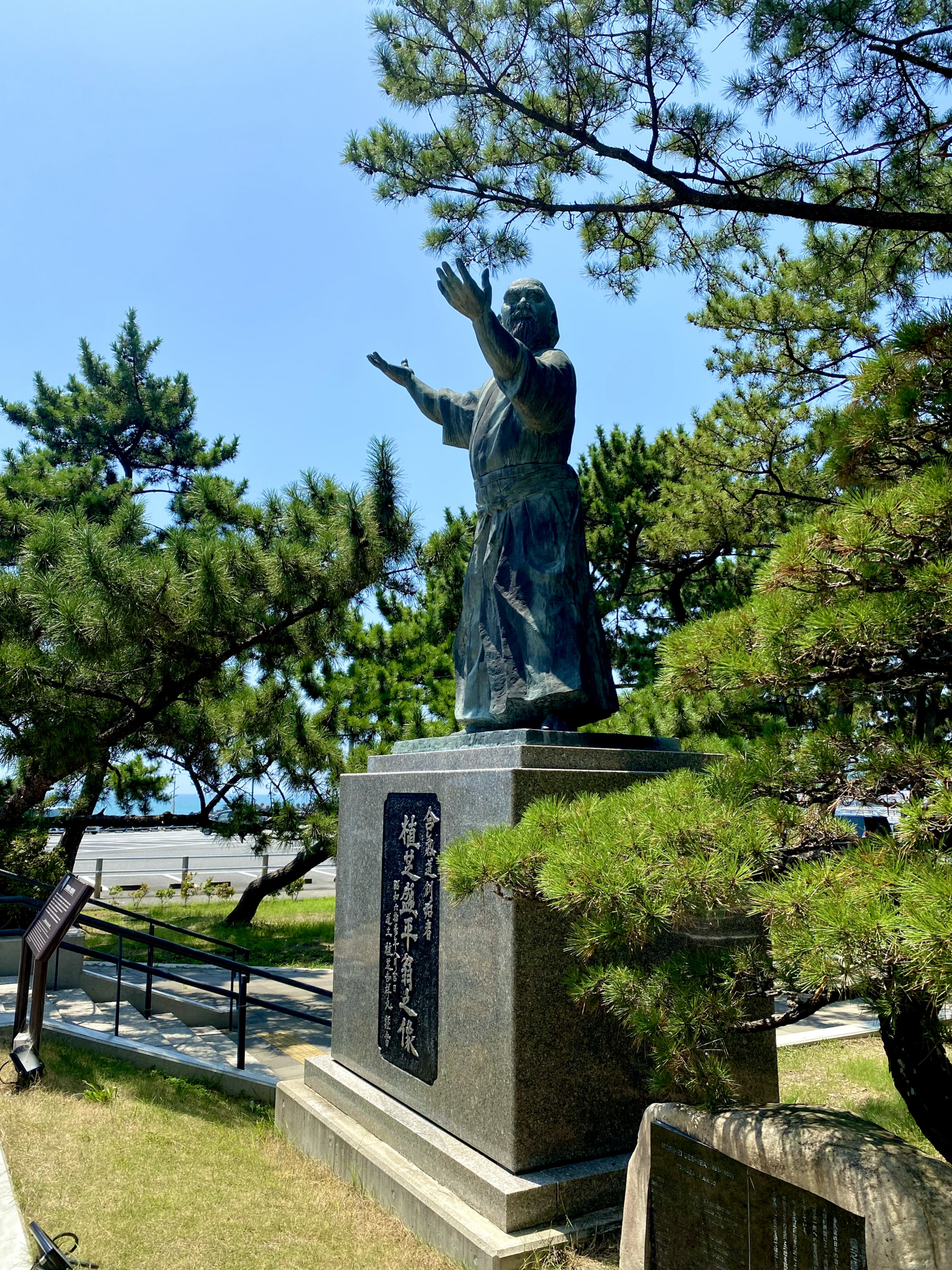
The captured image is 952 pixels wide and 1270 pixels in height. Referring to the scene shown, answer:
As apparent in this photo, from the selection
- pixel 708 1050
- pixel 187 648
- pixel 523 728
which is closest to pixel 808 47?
pixel 523 728

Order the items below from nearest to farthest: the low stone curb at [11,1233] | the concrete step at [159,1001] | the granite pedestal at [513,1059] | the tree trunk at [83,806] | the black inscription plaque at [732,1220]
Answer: the black inscription plaque at [732,1220] < the low stone curb at [11,1233] < the granite pedestal at [513,1059] < the concrete step at [159,1001] < the tree trunk at [83,806]

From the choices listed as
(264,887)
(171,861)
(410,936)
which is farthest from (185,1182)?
(171,861)

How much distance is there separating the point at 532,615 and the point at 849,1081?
418cm

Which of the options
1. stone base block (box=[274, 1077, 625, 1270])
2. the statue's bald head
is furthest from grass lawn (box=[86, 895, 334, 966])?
the statue's bald head

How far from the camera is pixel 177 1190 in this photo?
150 inches

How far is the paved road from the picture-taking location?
21.9m

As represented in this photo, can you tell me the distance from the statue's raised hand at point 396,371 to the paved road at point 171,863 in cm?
1207

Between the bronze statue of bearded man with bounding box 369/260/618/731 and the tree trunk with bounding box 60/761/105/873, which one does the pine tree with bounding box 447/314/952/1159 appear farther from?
the tree trunk with bounding box 60/761/105/873

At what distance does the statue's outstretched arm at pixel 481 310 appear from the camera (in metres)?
3.66

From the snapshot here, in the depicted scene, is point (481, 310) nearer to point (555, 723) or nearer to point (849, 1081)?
point (555, 723)

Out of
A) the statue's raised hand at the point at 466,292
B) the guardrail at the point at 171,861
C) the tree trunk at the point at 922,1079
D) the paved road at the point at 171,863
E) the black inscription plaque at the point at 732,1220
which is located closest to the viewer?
the black inscription plaque at the point at 732,1220

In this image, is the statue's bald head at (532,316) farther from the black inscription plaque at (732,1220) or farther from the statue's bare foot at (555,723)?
the black inscription plaque at (732,1220)

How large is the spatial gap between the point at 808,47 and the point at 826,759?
12.9 ft

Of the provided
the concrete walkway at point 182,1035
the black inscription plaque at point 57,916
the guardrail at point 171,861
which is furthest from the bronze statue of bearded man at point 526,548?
the guardrail at point 171,861
